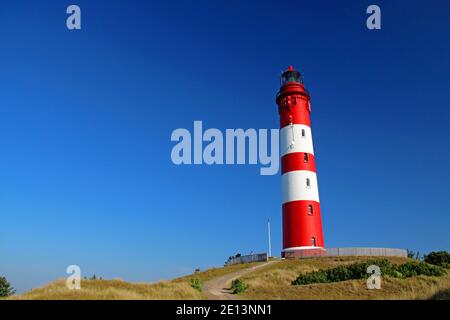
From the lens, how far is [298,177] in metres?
45.0

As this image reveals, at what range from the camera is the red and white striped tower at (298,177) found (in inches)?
1714

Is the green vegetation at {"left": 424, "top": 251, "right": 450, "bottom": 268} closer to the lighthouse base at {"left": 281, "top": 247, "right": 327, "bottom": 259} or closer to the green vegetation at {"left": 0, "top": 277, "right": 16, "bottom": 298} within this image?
the lighthouse base at {"left": 281, "top": 247, "right": 327, "bottom": 259}

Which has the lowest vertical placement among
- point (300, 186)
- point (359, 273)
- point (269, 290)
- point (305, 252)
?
point (269, 290)

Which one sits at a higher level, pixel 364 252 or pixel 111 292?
pixel 364 252

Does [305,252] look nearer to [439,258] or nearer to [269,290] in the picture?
[439,258]

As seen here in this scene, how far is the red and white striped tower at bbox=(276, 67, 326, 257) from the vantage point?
43.5 metres

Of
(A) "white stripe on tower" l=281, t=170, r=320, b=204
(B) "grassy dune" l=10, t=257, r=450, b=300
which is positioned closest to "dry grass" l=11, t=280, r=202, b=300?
(B) "grassy dune" l=10, t=257, r=450, b=300

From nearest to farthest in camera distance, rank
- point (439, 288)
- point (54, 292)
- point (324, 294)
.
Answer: point (54, 292), point (439, 288), point (324, 294)

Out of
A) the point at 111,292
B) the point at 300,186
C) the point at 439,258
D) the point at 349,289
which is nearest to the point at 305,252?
the point at 300,186
